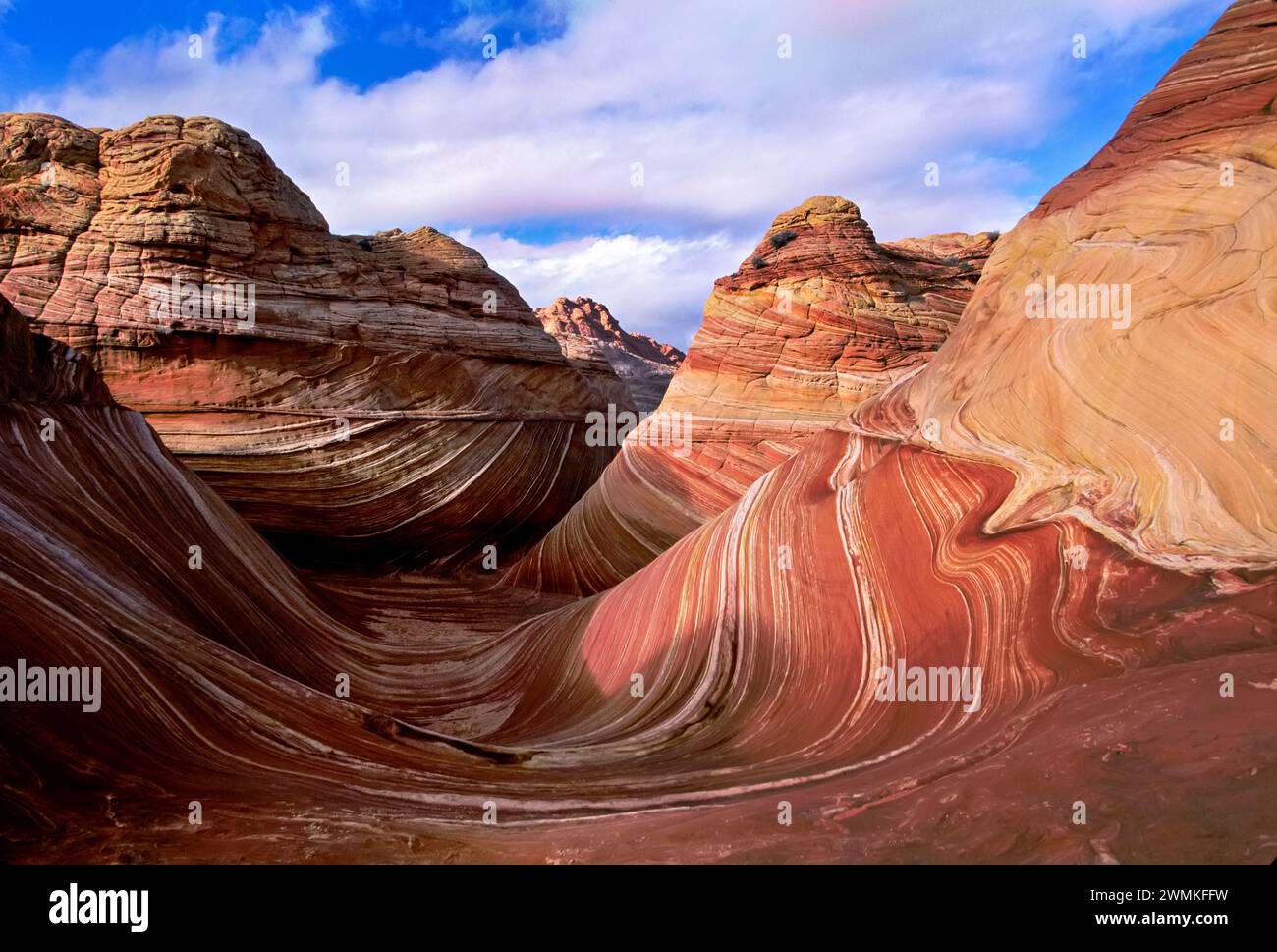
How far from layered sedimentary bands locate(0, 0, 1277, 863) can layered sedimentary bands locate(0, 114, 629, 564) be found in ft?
15.0

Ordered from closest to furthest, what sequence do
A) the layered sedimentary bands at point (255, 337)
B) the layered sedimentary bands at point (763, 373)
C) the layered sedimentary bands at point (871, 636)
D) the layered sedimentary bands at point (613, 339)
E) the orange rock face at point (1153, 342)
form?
the layered sedimentary bands at point (871, 636) < the orange rock face at point (1153, 342) < the layered sedimentary bands at point (763, 373) < the layered sedimentary bands at point (255, 337) < the layered sedimentary bands at point (613, 339)

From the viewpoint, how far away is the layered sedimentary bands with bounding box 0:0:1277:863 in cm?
254

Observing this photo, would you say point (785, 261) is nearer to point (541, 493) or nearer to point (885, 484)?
point (541, 493)

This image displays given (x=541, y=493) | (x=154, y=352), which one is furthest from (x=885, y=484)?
(x=154, y=352)

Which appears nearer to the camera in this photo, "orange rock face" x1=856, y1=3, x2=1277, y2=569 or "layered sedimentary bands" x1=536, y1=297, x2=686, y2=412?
"orange rock face" x1=856, y1=3, x2=1277, y2=569

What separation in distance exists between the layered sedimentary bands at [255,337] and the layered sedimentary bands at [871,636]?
180 inches

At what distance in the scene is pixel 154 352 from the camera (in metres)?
10.5

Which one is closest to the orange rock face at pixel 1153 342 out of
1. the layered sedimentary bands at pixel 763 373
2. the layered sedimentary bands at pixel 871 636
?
the layered sedimentary bands at pixel 871 636

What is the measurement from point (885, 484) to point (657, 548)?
194 inches

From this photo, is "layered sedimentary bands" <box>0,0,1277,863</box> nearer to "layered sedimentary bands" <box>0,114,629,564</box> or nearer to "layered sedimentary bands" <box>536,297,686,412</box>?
"layered sedimentary bands" <box>0,114,629,564</box>

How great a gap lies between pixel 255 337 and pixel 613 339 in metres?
26.0

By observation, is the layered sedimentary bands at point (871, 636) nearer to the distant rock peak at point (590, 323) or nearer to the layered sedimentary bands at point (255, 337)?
the layered sedimentary bands at point (255, 337)

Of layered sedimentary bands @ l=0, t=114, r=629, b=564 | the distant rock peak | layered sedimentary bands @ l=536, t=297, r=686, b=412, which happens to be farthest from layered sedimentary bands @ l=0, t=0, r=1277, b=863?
the distant rock peak

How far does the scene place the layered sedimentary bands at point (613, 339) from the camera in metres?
32.4
